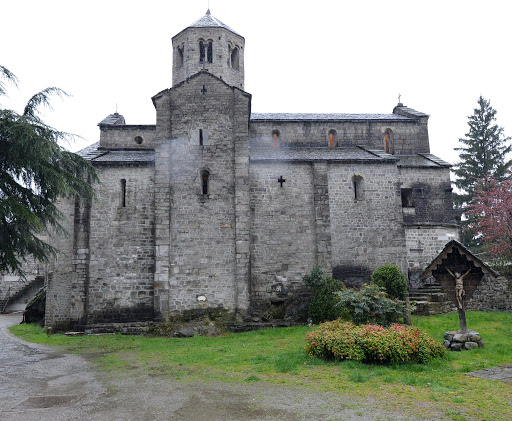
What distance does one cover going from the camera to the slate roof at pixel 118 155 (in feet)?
62.7

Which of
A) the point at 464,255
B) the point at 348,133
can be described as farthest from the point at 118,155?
the point at 464,255

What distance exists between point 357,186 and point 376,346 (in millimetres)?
12007

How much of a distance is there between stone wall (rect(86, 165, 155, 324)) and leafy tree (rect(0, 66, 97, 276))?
5866 millimetres

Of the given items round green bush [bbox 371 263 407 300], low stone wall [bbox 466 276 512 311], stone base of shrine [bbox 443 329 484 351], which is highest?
round green bush [bbox 371 263 407 300]

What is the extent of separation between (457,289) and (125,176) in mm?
14618

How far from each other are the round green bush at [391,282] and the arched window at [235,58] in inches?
630

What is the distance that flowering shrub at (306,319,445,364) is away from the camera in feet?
31.1

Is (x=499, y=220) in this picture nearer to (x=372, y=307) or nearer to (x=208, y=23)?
(x=372, y=307)

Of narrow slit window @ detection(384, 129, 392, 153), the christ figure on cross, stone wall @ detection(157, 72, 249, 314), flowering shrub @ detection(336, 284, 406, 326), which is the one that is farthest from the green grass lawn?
narrow slit window @ detection(384, 129, 392, 153)

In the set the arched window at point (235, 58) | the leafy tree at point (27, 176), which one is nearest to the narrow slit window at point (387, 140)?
the arched window at point (235, 58)

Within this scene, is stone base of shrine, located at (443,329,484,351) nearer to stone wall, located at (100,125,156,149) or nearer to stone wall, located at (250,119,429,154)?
stone wall, located at (250,119,429,154)

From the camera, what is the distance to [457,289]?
1171 cm

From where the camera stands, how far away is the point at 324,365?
9.64m

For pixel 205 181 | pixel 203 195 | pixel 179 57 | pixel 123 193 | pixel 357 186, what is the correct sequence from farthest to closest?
1. pixel 179 57
2. pixel 357 186
3. pixel 123 193
4. pixel 205 181
5. pixel 203 195
